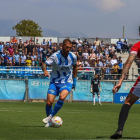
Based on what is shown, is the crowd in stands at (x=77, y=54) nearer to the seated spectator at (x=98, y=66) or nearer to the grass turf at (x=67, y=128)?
the seated spectator at (x=98, y=66)

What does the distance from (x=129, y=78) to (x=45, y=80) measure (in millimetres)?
7269

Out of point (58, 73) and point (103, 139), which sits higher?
point (58, 73)

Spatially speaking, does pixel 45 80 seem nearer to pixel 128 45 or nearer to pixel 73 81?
pixel 128 45

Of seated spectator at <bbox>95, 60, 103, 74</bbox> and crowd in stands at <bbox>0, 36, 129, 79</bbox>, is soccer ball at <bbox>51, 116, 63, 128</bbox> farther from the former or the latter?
seated spectator at <bbox>95, 60, 103, 74</bbox>

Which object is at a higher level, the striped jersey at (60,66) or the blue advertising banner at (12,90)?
the striped jersey at (60,66)

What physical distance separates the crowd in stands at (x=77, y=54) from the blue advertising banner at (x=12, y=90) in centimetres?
338

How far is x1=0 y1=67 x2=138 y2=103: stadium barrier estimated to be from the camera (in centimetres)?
3009

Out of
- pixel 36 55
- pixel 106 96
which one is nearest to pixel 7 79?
pixel 36 55

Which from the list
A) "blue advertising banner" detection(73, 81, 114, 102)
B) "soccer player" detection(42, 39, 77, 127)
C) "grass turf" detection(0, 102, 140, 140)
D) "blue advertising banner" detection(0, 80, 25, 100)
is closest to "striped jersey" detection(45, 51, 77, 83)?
"soccer player" detection(42, 39, 77, 127)

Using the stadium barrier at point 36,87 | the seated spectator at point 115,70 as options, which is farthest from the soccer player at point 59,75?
the seated spectator at point 115,70

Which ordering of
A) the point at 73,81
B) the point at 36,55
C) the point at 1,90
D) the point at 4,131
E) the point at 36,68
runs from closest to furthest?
the point at 4,131, the point at 73,81, the point at 1,90, the point at 36,68, the point at 36,55

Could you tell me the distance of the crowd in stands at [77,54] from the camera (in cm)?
3312

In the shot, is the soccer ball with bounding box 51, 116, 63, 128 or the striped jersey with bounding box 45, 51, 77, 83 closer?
the soccer ball with bounding box 51, 116, 63, 128

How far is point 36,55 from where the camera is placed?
35.1 meters
